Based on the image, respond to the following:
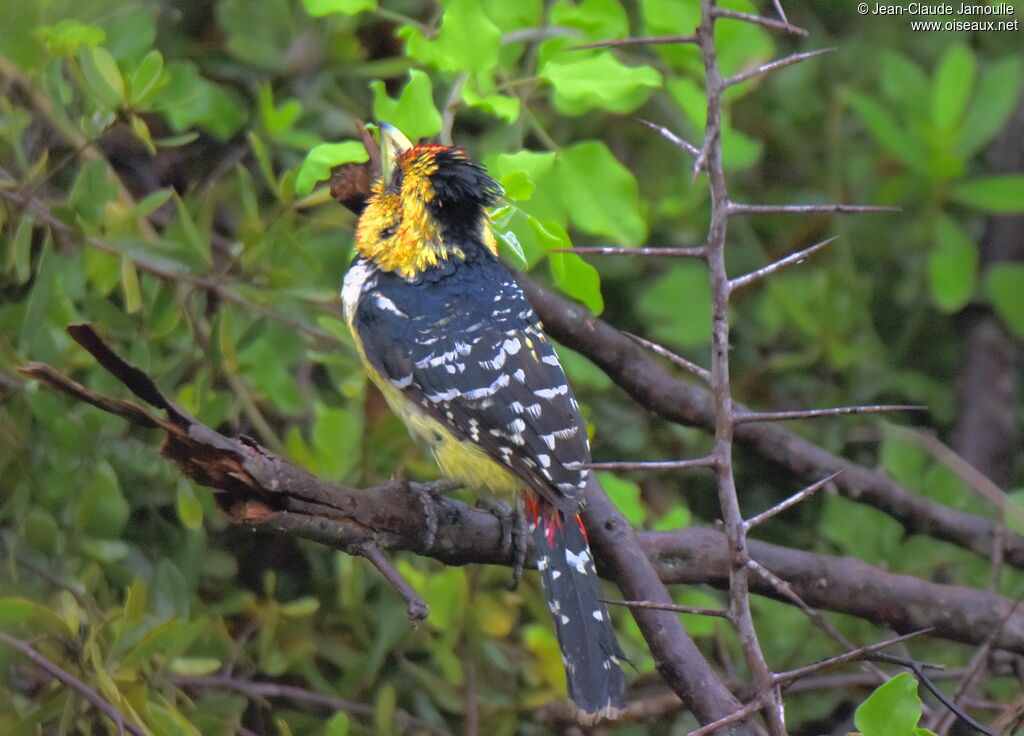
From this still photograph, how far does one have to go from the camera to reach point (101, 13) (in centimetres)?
334

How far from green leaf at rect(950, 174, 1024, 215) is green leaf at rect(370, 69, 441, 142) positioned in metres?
2.27

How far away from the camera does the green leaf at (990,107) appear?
4113 millimetres

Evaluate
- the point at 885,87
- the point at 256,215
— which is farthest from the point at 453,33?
the point at 885,87

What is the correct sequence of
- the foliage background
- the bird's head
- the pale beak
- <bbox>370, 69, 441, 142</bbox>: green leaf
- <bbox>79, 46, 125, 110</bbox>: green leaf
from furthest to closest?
the bird's head < the pale beak < the foliage background < <bbox>79, 46, 125, 110</bbox>: green leaf < <bbox>370, 69, 441, 142</bbox>: green leaf

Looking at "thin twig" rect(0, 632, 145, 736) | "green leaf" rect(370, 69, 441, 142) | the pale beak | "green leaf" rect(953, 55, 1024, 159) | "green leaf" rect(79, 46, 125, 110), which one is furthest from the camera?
"green leaf" rect(953, 55, 1024, 159)

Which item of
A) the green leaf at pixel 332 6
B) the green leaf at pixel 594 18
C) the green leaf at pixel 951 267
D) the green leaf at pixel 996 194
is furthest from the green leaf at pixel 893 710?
the green leaf at pixel 996 194

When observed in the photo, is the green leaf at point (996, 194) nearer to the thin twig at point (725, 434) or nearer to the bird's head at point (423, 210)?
the bird's head at point (423, 210)

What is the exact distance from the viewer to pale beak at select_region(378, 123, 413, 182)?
3.12 meters

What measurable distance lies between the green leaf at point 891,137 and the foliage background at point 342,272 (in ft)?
0.05

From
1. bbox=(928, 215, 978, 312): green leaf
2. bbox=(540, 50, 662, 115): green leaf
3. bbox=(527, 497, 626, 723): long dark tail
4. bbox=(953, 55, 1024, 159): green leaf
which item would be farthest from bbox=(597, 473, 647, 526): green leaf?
bbox=(953, 55, 1024, 159): green leaf

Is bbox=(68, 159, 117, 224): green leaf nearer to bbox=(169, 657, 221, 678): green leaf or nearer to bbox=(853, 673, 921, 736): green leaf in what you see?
bbox=(169, 657, 221, 678): green leaf

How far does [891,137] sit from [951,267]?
1.66ft

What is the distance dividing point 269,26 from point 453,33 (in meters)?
1.35

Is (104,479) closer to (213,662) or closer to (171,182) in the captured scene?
(213,662)
